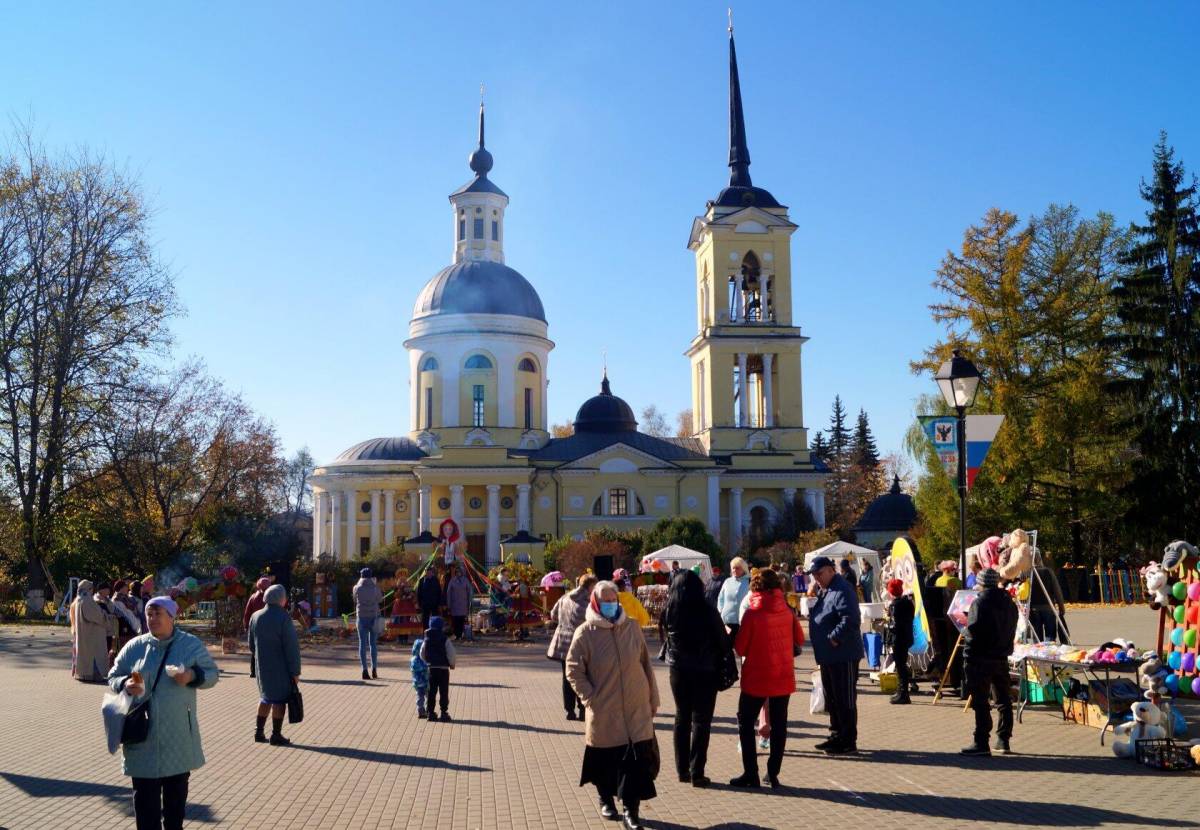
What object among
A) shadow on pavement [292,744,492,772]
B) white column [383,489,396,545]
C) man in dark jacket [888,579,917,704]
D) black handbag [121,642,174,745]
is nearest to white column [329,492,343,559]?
white column [383,489,396,545]

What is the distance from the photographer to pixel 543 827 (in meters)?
8.02

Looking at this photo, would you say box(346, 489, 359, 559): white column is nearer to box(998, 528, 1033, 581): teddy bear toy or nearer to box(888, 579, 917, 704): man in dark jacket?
box(888, 579, 917, 704): man in dark jacket

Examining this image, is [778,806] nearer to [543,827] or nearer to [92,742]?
[543,827]

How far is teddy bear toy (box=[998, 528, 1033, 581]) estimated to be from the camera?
13.7 metres

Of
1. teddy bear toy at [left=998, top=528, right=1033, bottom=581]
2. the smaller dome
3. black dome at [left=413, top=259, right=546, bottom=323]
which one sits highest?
black dome at [left=413, top=259, right=546, bottom=323]

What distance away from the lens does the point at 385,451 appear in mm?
59812

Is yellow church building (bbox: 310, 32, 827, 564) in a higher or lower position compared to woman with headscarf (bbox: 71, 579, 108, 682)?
higher

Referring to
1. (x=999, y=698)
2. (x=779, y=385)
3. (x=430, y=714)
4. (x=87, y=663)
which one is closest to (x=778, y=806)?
(x=999, y=698)

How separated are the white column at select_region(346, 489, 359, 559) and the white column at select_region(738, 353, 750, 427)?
67.5 ft

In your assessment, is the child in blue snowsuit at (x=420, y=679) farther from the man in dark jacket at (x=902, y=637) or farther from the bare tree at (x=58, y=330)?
the bare tree at (x=58, y=330)

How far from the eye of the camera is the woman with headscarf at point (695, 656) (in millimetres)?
9127

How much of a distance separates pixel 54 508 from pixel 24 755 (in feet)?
86.6

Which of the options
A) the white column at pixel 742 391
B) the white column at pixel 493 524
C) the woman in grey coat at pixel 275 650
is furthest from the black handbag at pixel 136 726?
the white column at pixel 742 391

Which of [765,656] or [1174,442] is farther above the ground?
[1174,442]
